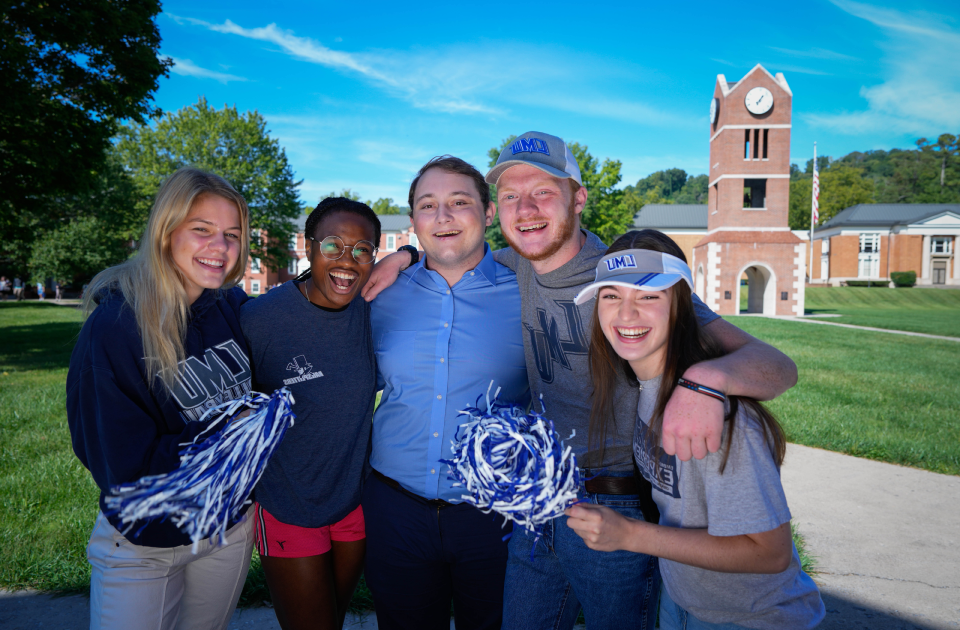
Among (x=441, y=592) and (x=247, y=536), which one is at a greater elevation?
(x=247, y=536)

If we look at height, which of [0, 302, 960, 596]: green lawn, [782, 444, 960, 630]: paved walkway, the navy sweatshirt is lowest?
[782, 444, 960, 630]: paved walkway

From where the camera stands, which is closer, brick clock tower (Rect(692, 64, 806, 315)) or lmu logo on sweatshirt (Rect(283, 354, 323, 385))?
lmu logo on sweatshirt (Rect(283, 354, 323, 385))

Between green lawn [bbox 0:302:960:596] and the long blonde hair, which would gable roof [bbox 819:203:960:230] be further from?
the long blonde hair

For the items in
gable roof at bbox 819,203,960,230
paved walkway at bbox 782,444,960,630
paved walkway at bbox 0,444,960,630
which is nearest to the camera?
paved walkway at bbox 0,444,960,630

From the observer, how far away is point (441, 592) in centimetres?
275

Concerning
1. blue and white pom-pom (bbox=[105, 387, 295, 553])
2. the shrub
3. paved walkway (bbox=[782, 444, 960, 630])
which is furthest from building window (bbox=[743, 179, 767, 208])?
blue and white pom-pom (bbox=[105, 387, 295, 553])

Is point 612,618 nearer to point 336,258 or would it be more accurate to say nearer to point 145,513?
point 145,513

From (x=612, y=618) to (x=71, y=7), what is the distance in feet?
50.9

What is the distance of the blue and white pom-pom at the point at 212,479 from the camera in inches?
70.7

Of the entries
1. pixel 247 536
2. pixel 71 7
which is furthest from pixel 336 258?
pixel 71 7

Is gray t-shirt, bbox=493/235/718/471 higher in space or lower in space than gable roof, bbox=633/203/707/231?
lower

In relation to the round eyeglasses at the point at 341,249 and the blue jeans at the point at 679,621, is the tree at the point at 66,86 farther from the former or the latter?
the blue jeans at the point at 679,621

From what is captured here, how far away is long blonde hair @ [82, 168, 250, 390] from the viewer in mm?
2172

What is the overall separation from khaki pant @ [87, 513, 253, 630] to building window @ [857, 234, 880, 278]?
7645 centimetres
